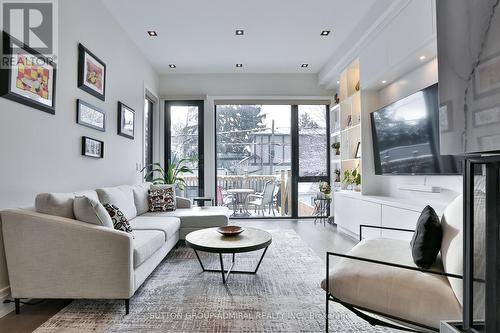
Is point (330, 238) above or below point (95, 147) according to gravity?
below

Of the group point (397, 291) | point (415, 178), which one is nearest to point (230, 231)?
point (397, 291)

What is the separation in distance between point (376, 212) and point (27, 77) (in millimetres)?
3625

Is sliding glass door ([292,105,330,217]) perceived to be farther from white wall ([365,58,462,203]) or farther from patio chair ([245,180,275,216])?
white wall ([365,58,462,203])

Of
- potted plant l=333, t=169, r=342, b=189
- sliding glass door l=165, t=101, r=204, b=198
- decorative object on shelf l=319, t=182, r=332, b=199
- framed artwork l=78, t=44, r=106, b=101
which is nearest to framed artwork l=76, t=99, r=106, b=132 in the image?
framed artwork l=78, t=44, r=106, b=101

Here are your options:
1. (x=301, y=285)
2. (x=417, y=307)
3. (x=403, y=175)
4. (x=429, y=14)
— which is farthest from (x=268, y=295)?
(x=429, y=14)

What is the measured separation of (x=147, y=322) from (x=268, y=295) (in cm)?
88

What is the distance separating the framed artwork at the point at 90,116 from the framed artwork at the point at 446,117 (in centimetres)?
300

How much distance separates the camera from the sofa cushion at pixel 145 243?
6.77 feet

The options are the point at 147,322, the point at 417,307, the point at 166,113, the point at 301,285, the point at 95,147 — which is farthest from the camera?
the point at 166,113

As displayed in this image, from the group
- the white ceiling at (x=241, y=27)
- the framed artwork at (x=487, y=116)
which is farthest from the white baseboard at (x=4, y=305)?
the white ceiling at (x=241, y=27)

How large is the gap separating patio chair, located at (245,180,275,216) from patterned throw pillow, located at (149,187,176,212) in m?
2.10

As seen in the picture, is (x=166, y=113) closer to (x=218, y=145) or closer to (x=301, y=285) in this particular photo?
(x=218, y=145)

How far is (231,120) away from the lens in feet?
18.9

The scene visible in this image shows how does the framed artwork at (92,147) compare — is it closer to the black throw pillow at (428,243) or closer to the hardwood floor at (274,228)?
the hardwood floor at (274,228)
